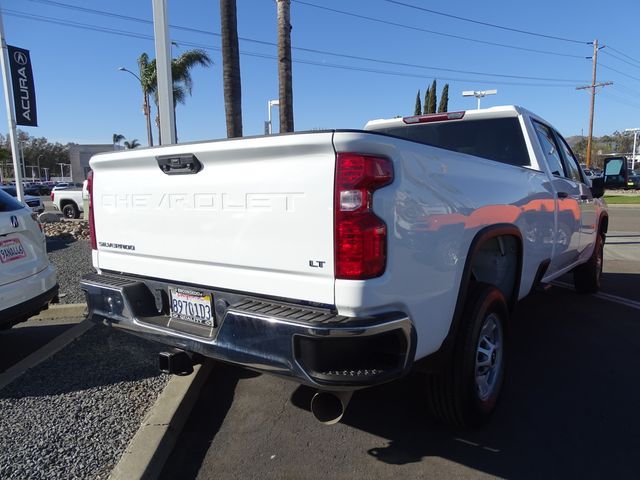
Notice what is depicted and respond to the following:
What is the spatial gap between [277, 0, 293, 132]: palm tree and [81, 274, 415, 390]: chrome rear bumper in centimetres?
936

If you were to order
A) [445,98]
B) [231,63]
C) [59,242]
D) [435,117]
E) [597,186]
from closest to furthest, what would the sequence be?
[435,117] < [597,186] < [231,63] < [59,242] < [445,98]

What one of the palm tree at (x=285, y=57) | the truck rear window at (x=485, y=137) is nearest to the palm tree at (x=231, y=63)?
the palm tree at (x=285, y=57)

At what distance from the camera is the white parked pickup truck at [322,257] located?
2100 millimetres

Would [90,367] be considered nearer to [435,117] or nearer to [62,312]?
[62,312]

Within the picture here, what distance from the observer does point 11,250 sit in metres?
3.92

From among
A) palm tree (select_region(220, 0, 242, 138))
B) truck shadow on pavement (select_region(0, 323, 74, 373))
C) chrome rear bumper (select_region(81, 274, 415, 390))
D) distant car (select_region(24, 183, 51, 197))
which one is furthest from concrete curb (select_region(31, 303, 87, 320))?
distant car (select_region(24, 183, 51, 197))

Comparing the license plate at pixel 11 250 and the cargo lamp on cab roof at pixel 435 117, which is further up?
the cargo lamp on cab roof at pixel 435 117

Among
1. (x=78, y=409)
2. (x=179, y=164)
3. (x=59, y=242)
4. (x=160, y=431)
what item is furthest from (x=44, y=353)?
(x=59, y=242)

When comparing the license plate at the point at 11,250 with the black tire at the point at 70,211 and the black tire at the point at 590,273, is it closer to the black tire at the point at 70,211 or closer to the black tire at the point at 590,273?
the black tire at the point at 590,273

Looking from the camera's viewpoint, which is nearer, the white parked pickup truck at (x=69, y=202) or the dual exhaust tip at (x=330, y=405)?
the dual exhaust tip at (x=330, y=405)

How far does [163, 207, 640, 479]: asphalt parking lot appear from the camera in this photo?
2668mm

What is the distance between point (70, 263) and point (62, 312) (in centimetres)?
298

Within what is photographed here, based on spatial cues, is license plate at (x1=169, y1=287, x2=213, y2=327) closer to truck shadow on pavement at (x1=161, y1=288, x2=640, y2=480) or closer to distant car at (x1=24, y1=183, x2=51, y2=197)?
truck shadow on pavement at (x1=161, y1=288, x2=640, y2=480)

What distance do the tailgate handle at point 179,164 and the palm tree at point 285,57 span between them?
8914 millimetres
